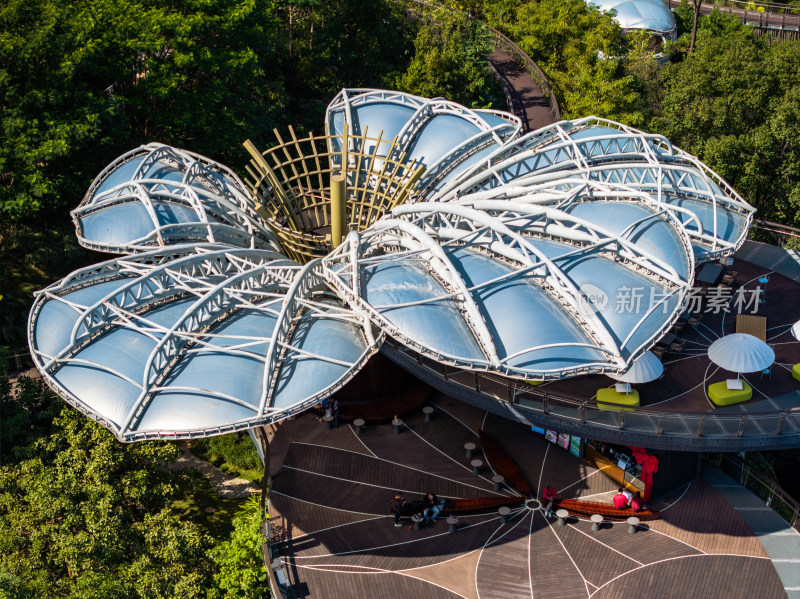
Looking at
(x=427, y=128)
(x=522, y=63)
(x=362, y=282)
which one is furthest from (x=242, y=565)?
(x=522, y=63)

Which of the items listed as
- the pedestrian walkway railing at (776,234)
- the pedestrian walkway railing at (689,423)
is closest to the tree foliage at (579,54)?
the pedestrian walkway railing at (776,234)

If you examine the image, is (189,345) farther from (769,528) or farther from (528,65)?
(528,65)

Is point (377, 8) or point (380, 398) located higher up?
point (377, 8)

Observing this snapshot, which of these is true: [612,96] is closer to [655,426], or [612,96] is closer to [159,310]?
[655,426]

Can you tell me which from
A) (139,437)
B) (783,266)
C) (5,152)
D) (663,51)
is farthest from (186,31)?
(663,51)

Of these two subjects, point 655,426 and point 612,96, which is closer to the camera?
point 655,426

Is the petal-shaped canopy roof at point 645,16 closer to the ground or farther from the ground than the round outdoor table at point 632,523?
farther from the ground

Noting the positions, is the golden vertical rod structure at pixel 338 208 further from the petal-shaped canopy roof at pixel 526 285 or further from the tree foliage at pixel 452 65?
the tree foliage at pixel 452 65
